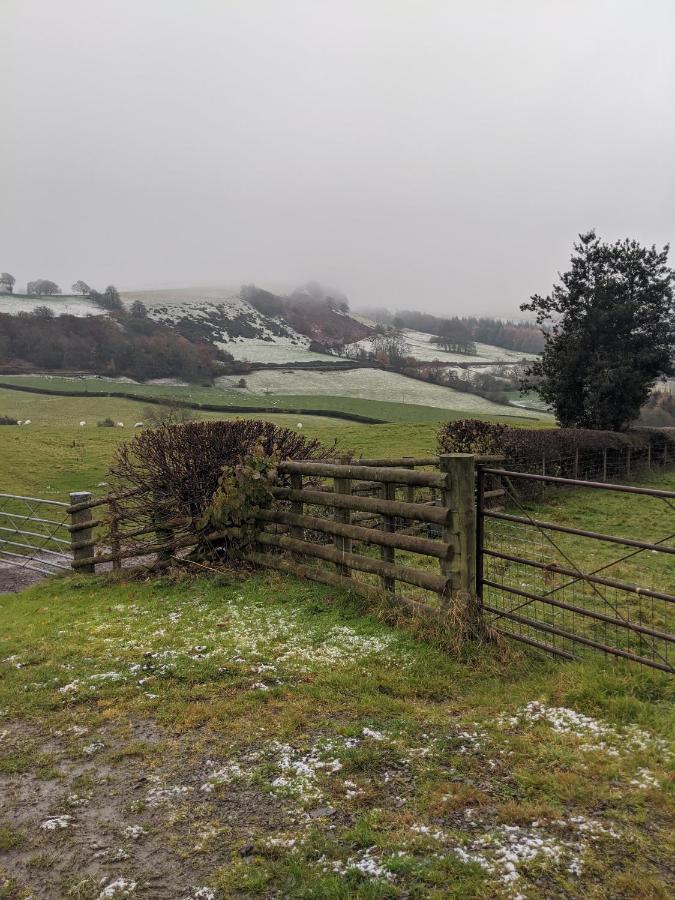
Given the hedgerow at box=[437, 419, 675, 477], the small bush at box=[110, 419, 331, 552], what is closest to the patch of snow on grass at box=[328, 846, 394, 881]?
the small bush at box=[110, 419, 331, 552]

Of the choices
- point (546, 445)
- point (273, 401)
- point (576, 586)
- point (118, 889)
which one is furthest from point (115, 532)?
point (273, 401)

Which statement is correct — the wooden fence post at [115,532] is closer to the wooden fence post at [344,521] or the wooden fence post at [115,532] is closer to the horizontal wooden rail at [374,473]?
the horizontal wooden rail at [374,473]

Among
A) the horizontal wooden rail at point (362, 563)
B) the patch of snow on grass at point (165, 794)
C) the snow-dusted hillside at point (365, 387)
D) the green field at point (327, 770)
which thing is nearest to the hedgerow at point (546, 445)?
the horizontal wooden rail at point (362, 563)

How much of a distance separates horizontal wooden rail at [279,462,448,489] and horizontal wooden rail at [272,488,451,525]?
0.23m

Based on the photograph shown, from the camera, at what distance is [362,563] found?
6.40 metres

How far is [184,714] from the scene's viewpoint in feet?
13.8

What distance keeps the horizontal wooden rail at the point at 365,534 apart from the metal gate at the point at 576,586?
42 centimetres

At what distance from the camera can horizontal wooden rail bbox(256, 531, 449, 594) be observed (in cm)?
552

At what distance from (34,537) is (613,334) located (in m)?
27.7

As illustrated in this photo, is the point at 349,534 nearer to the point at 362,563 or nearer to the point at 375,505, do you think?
the point at 362,563

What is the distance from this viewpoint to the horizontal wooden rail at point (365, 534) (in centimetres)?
547

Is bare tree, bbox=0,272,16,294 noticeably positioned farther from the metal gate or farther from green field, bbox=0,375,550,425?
the metal gate

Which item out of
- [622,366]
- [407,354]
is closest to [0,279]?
[407,354]

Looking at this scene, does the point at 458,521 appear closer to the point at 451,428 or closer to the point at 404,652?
the point at 404,652
